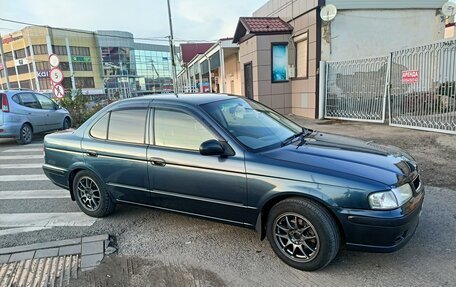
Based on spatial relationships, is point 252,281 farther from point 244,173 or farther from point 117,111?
point 117,111

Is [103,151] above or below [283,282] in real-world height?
above

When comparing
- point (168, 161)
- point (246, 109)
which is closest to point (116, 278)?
point (168, 161)

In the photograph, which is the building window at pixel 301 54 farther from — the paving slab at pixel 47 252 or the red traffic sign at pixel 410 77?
the paving slab at pixel 47 252

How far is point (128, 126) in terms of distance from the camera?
155 inches

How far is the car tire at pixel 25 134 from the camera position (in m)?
9.95

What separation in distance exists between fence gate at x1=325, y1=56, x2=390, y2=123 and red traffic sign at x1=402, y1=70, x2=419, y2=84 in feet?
1.94

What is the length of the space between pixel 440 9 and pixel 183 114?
1342 cm

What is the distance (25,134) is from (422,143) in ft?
37.0

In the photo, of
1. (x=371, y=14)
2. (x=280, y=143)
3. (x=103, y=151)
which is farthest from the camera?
(x=371, y=14)

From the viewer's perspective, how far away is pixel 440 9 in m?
12.4

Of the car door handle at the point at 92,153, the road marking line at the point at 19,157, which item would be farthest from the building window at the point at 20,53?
the car door handle at the point at 92,153

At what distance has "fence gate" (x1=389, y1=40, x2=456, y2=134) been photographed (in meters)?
7.74

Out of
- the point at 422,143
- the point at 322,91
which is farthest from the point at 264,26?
the point at 422,143

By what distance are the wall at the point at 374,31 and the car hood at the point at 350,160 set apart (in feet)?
29.5
